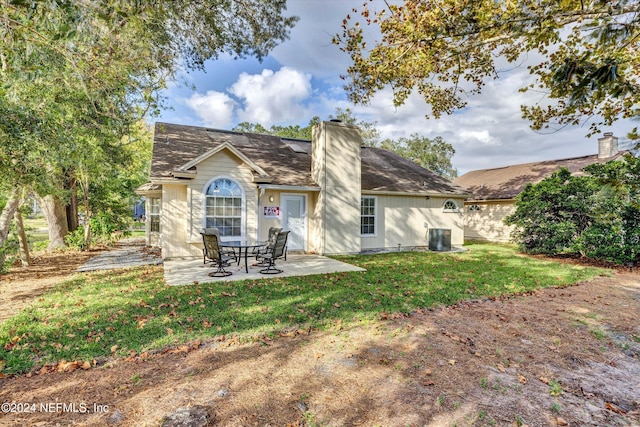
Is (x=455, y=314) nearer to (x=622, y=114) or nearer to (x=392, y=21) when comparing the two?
(x=622, y=114)

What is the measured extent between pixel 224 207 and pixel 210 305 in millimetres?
5538

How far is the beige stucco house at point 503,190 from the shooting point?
18.5 m

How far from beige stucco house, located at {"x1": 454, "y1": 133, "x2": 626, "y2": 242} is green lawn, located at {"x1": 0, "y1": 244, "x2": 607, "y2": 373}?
948 centimetres

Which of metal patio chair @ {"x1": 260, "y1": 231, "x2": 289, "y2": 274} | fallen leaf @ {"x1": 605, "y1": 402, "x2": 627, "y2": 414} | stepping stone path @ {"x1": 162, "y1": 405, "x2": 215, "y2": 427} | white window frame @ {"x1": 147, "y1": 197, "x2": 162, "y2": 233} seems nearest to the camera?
stepping stone path @ {"x1": 162, "y1": 405, "x2": 215, "y2": 427}

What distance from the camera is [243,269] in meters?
9.20

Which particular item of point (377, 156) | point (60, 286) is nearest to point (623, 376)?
point (60, 286)

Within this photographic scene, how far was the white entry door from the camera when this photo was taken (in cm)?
1245

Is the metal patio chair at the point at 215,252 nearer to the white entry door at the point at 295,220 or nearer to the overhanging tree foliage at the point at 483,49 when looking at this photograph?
the white entry door at the point at 295,220

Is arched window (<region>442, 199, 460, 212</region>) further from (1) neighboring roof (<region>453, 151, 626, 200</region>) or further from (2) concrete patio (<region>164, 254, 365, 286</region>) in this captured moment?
(2) concrete patio (<region>164, 254, 365, 286</region>)

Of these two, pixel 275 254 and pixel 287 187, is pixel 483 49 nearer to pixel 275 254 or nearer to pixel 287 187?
pixel 275 254

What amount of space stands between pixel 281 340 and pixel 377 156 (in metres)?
15.4

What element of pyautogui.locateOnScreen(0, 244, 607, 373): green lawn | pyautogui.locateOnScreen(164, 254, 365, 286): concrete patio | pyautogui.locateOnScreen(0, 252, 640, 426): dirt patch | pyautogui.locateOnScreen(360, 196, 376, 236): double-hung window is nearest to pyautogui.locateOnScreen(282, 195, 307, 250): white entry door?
pyautogui.locateOnScreen(164, 254, 365, 286): concrete patio

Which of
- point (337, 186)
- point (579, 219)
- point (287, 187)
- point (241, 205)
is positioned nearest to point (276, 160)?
point (287, 187)

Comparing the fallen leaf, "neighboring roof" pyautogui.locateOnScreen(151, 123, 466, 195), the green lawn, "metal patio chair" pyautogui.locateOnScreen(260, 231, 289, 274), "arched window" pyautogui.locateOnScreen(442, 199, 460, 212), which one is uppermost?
"neighboring roof" pyautogui.locateOnScreen(151, 123, 466, 195)
